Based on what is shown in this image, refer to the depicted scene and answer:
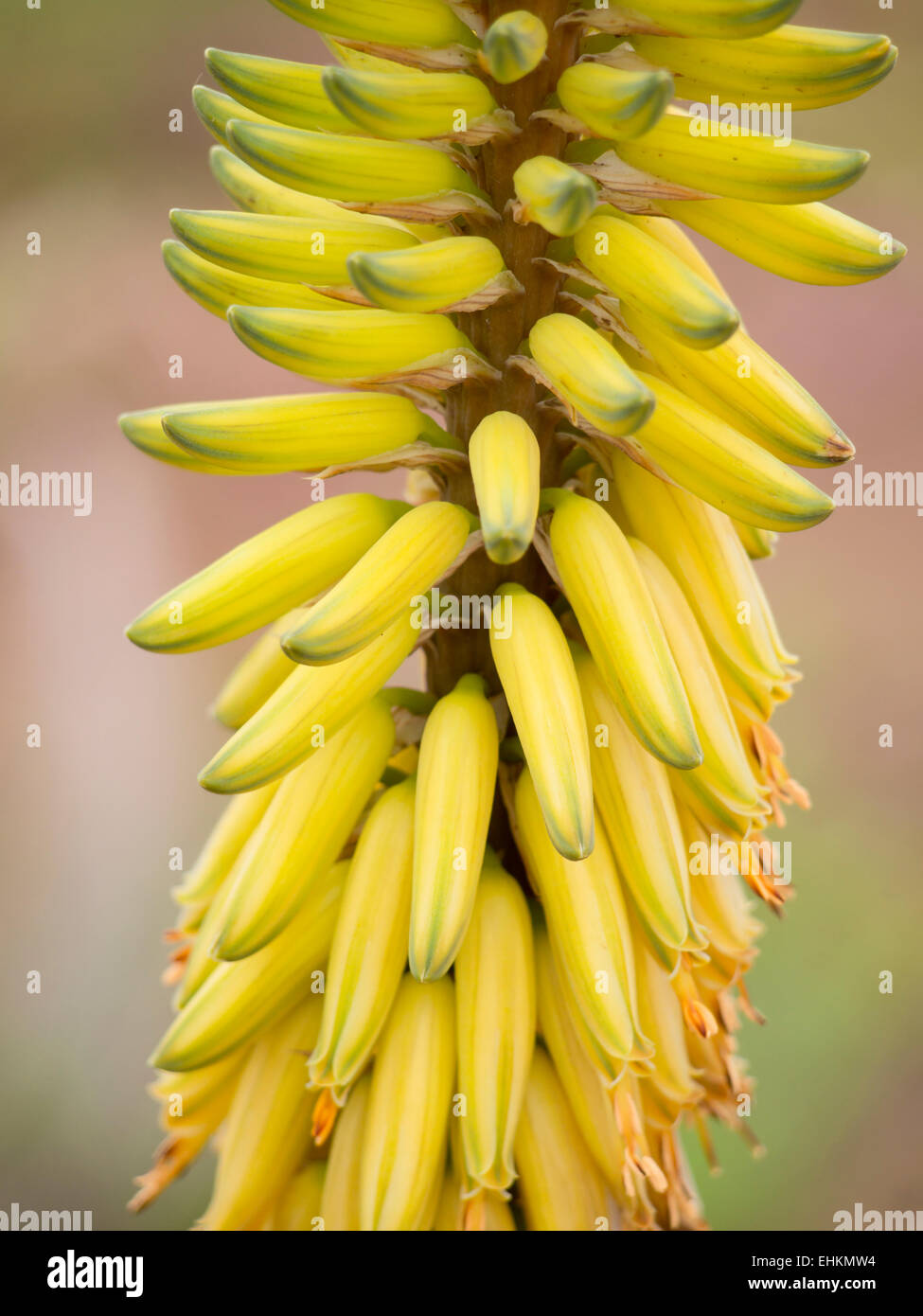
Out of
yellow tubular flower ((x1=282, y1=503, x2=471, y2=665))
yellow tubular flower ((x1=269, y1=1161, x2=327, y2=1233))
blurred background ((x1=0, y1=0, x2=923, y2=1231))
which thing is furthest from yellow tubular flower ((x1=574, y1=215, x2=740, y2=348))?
blurred background ((x1=0, y1=0, x2=923, y2=1231))

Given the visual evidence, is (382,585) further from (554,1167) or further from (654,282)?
(554,1167)

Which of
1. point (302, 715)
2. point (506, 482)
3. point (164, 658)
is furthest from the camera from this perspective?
point (164, 658)

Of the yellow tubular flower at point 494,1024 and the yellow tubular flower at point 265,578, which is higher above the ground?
the yellow tubular flower at point 265,578

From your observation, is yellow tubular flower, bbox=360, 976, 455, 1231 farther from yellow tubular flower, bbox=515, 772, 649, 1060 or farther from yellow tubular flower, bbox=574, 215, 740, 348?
yellow tubular flower, bbox=574, 215, 740, 348

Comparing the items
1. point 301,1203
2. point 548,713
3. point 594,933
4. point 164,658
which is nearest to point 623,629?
point 548,713

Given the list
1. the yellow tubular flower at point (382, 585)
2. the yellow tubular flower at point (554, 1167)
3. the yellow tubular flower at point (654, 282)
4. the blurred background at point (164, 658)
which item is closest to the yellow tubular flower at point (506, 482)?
the yellow tubular flower at point (382, 585)

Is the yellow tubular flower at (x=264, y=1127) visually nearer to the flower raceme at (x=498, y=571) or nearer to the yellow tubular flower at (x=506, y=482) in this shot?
the flower raceme at (x=498, y=571)
